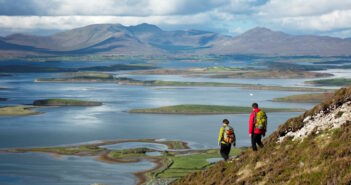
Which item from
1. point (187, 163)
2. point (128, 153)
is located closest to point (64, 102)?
point (128, 153)

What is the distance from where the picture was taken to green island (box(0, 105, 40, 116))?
99.9 m

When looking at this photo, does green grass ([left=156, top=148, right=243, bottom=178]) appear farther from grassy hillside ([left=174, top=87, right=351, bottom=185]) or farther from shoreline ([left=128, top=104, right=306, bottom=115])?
shoreline ([left=128, top=104, right=306, bottom=115])

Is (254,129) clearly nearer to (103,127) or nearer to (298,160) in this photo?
(298,160)

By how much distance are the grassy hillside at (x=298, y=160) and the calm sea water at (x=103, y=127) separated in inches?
1113

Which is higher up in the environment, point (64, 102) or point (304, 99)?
point (64, 102)

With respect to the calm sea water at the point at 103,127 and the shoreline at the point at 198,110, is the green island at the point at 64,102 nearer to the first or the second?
the calm sea water at the point at 103,127

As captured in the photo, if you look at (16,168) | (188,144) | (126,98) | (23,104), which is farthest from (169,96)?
(16,168)

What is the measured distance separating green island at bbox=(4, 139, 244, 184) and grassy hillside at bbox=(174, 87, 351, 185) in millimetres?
25795

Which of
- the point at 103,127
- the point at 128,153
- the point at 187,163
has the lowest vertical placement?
the point at 187,163

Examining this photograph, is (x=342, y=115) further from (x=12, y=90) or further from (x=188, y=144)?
(x=12, y=90)

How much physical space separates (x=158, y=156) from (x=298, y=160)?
140ft

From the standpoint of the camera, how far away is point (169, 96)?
136125 millimetres

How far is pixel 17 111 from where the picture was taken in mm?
102188

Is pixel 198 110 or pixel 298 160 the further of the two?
pixel 198 110
